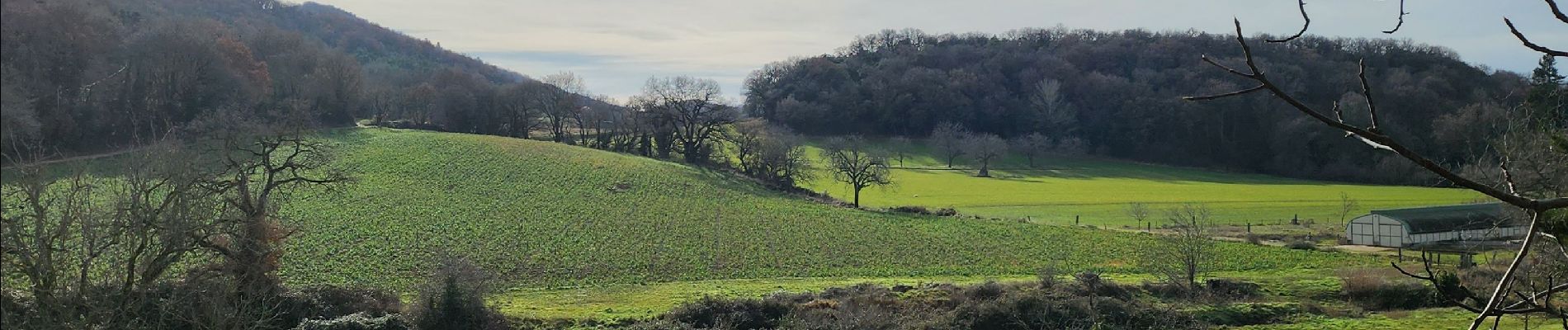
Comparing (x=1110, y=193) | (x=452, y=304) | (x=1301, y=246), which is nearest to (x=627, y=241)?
(x=452, y=304)

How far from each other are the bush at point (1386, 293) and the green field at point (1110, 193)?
26.1 meters

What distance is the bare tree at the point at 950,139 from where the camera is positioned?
100 m

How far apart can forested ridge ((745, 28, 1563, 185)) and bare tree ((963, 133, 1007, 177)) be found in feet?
48.1

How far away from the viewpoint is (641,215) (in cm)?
5431

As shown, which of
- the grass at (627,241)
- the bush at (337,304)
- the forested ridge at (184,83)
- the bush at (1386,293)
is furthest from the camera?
the forested ridge at (184,83)

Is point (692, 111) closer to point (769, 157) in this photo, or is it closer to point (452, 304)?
point (769, 157)

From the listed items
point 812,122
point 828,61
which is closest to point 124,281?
point 812,122

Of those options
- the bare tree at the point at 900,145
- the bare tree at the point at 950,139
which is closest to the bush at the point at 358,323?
the bare tree at the point at 950,139

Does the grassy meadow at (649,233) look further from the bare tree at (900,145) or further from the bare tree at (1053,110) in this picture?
the bare tree at (1053,110)

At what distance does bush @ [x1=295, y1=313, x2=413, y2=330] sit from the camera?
2430 cm

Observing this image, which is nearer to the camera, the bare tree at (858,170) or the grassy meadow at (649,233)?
the grassy meadow at (649,233)

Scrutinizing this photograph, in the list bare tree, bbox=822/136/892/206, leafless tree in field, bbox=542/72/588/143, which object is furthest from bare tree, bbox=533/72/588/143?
bare tree, bbox=822/136/892/206

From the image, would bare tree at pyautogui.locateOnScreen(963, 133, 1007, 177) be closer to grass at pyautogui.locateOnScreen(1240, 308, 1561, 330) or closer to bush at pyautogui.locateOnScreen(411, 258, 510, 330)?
grass at pyautogui.locateOnScreen(1240, 308, 1561, 330)

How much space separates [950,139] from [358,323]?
82305 mm
